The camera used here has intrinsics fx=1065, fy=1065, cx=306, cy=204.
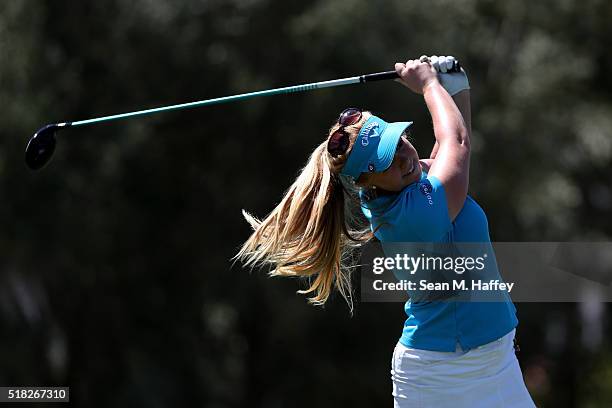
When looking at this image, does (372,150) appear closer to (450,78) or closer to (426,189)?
(426,189)

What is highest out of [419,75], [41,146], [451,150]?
[41,146]

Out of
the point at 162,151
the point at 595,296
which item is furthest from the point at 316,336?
the point at 595,296

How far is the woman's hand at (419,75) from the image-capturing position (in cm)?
374

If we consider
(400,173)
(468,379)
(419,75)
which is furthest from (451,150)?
(468,379)

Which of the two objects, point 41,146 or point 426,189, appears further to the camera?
point 41,146

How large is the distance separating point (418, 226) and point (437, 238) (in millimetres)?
79

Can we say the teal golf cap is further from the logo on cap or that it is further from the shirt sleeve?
the shirt sleeve

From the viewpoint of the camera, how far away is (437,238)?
3383 mm

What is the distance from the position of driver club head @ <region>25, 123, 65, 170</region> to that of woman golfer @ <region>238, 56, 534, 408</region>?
1680 millimetres

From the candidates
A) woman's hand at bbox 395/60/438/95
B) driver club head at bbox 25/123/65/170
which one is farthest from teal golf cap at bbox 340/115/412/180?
driver club head at bbox 25/123/65/170

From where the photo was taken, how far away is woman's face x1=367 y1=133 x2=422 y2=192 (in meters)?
3.45

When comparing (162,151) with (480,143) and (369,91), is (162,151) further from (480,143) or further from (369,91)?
(480,143)

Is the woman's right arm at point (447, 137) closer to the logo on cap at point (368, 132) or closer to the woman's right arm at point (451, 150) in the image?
the woman's right arm at point (451, 150)

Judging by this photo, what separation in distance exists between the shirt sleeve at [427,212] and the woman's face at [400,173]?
0.23ft
